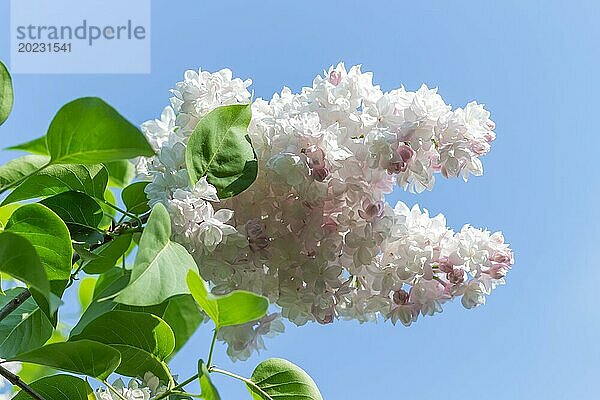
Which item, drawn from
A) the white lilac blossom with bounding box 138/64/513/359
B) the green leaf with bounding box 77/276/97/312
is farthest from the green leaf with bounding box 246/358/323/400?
the green leaf with bounding box 77/276/97/312

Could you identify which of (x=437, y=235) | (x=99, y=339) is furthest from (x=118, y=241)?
(x=437, y=235)

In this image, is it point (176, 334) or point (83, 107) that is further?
point (176, 334)

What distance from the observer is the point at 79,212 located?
1.35 ft

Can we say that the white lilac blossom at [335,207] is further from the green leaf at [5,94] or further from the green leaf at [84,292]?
the green leaf at [84,292]

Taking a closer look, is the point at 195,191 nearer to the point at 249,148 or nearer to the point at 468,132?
the point at 249,148

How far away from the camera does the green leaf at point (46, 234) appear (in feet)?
1.17

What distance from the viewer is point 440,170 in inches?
17.3

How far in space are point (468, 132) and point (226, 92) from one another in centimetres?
13

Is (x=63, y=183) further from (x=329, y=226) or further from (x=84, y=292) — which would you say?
(x=84, y=292)

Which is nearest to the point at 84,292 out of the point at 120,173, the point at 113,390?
the point at 120,173

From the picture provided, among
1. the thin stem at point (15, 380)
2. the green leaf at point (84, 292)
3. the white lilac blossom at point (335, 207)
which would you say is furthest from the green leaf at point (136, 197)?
the green leaf at point (84, 292)

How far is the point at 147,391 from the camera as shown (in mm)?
390

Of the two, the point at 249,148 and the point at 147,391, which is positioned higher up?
the point at 249,148

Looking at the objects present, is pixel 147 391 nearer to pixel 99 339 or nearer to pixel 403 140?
pixel 99 339
